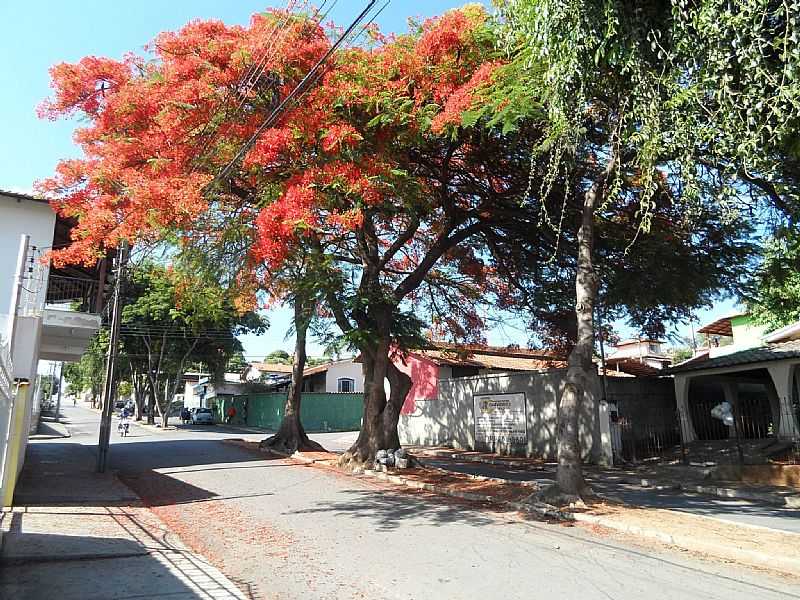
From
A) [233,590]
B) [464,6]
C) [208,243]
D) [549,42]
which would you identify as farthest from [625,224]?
[233,590]

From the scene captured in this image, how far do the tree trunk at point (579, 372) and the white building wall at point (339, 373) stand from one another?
1291 inches

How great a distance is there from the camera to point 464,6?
11.7 metres

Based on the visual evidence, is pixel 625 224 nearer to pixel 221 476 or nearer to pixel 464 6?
pixel 464 6

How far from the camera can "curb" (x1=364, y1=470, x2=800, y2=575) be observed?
634 centimetres

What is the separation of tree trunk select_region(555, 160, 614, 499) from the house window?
33.5 meters

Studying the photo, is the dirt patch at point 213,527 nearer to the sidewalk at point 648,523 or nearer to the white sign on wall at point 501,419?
the sidewalk at point 648,523

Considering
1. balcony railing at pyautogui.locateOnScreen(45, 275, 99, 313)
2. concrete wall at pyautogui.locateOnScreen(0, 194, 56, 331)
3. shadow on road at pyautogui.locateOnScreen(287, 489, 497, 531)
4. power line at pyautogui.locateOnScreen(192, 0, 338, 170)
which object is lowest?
shadow on road at pyautogui.locateOnScreen(287, 489, 497, 531)

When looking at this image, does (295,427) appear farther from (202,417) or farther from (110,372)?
(202,417)

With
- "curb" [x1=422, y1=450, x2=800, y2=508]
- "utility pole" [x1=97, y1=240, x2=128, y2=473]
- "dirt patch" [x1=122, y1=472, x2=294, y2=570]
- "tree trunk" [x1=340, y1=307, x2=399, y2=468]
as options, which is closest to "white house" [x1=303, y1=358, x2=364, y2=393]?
"tree trunk" [x1=340, y1=307, x2=399, y2=468]

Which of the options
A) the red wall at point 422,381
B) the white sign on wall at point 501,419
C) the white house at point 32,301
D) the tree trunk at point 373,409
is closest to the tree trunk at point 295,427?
the tree trunk at point 373,409

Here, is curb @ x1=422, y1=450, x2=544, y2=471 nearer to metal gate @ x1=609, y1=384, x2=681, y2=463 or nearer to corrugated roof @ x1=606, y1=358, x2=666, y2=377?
metal gate @ x1=609, y1=384, x2=681, y2=463

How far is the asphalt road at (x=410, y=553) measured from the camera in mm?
5578

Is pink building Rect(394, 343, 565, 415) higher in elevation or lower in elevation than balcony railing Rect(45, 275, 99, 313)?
lower

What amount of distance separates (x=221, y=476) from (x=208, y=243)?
5.98 metres
